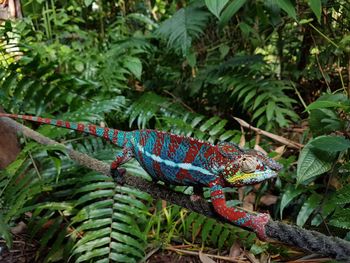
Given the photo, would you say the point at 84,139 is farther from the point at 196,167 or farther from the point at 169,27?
the point at 196,167

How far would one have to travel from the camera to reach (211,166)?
63.0 inches

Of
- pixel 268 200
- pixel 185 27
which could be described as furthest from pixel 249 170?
pixel 185 27

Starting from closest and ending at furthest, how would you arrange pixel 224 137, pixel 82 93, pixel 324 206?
pixel 324 206 → pixel 224 137 → pixel 82 93

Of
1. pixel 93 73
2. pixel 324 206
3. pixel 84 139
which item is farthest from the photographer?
pixel 93 73

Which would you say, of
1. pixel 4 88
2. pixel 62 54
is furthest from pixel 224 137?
pixel 62 54

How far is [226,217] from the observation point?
1.48 m

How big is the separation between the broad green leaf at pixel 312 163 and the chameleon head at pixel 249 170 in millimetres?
494

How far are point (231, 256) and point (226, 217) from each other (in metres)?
1.27

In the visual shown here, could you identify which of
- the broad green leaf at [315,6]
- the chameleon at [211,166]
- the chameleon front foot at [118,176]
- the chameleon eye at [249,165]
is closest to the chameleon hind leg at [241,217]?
the chameleon at [211,166]

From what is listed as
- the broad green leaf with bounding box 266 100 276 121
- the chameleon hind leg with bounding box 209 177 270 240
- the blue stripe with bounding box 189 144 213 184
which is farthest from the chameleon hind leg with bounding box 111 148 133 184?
the broad green leaf with bounding box 266 100 276 121

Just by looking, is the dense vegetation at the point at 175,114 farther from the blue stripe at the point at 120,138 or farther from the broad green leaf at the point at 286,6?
the blue stripe at the point at 120,138

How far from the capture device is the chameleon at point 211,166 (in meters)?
1.50

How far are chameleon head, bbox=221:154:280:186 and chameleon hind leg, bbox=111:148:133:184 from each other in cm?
56

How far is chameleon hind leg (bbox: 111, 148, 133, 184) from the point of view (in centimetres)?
191
